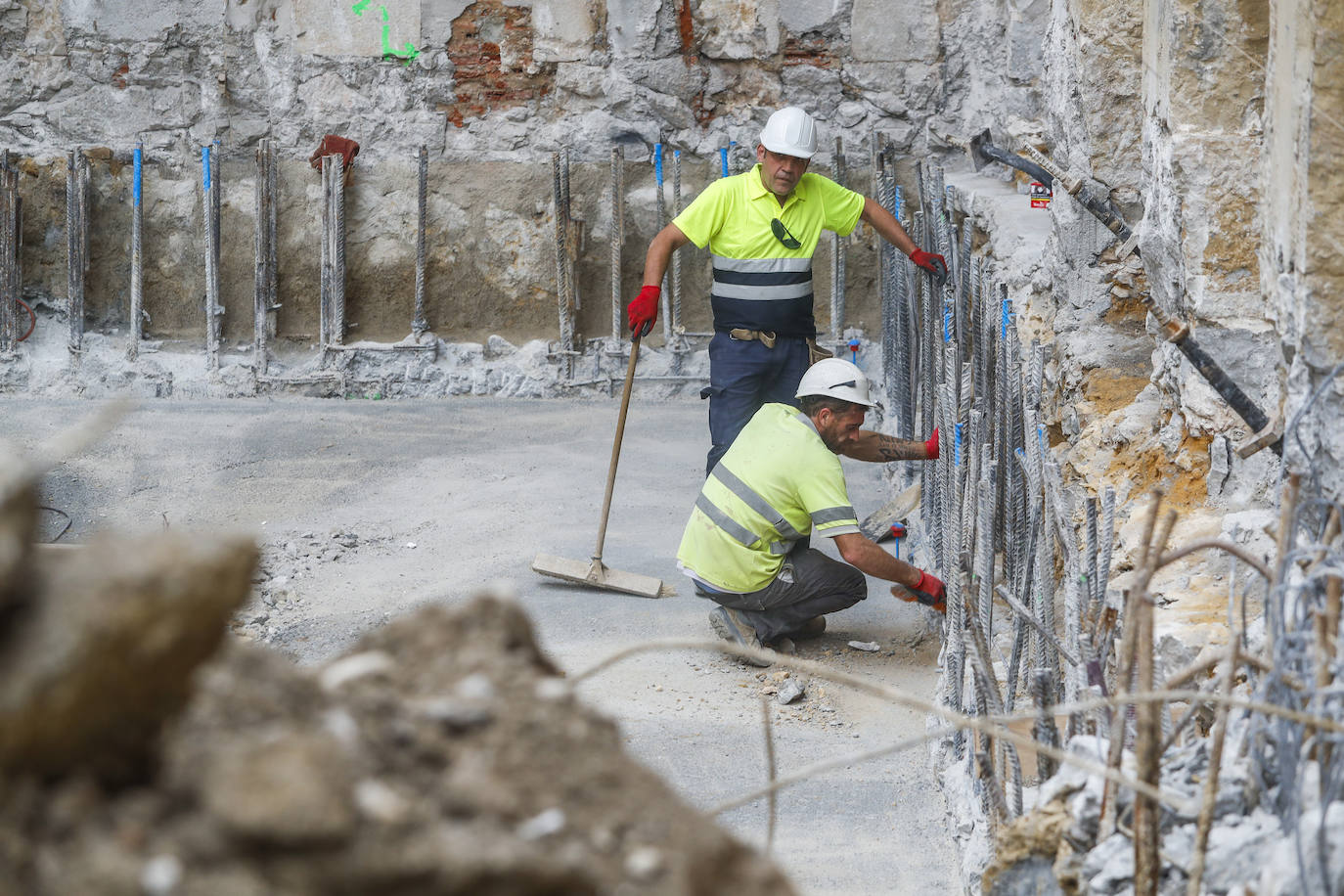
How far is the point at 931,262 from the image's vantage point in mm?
4852

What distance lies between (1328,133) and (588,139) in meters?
5.89

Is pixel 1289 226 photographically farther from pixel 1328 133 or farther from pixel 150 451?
pixel 150 451

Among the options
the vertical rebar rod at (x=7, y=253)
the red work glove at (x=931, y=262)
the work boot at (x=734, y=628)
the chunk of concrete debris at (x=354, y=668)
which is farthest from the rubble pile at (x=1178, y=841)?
the vertical rebar rod at (x=7, y=253)

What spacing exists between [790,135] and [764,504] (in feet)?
5.49

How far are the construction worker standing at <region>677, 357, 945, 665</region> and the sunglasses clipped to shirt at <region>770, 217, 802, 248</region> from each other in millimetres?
1012

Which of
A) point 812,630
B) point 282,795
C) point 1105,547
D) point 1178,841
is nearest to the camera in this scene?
point 282,795

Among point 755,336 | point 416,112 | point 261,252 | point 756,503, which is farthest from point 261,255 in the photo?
point 756,503

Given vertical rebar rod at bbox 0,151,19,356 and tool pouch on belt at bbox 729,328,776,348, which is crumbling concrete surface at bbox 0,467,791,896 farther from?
vertical rebar rod at bbox 0,151,19,356

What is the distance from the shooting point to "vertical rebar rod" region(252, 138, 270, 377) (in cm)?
747

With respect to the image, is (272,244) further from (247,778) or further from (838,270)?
(247,778)

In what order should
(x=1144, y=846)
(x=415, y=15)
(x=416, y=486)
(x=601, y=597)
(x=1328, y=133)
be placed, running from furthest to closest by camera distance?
(x=415, y=15), (x=416, y=486), (x=601, y=597), (x=1328, y=133), (x=1144, y=846)

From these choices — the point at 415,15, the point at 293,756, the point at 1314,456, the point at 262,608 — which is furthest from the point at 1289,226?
the point at 415,15

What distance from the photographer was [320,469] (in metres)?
6.32

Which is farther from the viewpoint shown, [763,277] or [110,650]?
[763,277]
